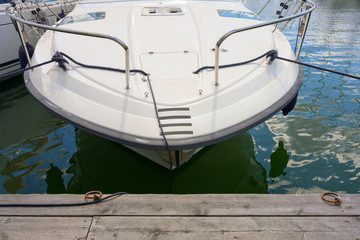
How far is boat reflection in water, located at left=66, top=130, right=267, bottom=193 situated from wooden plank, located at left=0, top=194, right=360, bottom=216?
1081mm

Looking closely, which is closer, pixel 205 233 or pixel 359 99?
pixel 205 233

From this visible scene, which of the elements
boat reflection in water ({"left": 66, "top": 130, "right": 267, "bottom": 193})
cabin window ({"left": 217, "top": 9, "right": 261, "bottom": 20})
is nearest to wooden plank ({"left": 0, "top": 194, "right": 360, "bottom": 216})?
boat reflection in water ({"left": 66, "top": 130, "right": 267, "bottom": 193})

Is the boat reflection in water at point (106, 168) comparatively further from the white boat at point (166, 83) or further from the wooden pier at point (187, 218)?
the wooden pier at point (187, 218)

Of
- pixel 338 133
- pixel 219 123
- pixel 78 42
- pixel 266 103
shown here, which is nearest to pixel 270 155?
pixel 338 133

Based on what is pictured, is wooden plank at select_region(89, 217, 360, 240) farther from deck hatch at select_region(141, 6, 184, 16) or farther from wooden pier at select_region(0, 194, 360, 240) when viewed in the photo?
deck hatch at select_region(141, 6, 184, 16)

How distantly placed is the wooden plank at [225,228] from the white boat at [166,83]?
0.59m

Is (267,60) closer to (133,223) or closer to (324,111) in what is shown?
(133,223)

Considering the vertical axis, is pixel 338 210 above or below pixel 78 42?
below

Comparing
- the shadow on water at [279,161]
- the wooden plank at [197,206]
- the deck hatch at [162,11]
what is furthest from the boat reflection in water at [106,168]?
the deck hatch at [162,11]

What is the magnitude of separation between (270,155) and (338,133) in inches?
47.6

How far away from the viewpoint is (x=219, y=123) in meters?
2.40

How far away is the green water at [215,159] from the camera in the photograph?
336 cm

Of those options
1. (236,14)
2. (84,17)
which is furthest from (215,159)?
(84,17)

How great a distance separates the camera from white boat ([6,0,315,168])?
2346 millimetres
